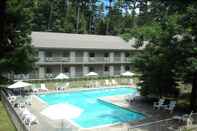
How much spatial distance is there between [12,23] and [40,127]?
1345 cm

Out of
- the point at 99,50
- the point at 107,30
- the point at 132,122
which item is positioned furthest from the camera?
the point at 107,30

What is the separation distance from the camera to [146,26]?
16953 mm

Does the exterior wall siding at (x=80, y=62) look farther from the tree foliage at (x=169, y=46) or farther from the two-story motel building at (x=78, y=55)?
the tree foliage at (x=169, y=46)

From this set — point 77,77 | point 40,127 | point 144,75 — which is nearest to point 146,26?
point 144,75

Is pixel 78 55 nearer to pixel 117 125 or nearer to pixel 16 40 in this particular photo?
pixel 16 40

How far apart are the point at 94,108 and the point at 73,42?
691 inches

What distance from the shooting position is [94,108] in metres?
20.7

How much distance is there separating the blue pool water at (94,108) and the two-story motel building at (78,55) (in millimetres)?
7933

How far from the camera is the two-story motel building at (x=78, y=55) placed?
32.5 meters

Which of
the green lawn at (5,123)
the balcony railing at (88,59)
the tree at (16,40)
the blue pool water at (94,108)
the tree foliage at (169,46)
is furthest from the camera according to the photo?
the balcony railing at (88,59)

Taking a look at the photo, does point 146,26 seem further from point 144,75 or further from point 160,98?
point 160,98

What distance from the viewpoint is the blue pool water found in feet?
55.8

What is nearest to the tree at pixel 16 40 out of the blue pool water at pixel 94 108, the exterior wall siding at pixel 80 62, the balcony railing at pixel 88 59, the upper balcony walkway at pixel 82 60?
the blue pool water at pixel 94 108

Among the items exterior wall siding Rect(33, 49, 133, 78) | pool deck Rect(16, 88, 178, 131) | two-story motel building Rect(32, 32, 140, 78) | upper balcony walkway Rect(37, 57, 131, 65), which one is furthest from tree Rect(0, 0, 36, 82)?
exterior wall siding Rect(33, 49, 133, 78)
